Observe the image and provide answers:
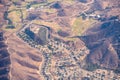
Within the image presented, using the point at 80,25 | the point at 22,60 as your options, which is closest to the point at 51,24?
the point at 80,25

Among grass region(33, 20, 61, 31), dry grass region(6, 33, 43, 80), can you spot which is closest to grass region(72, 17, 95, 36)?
grass region(33, 20, 61, 31)

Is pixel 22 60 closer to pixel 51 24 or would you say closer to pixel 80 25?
pixel 51 24

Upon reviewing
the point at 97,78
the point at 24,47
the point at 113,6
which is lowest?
the point at 97,78

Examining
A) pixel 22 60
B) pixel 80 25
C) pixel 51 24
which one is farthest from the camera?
pixel 80 25

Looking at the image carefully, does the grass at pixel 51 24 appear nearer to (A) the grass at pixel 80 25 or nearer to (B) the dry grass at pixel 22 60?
(A) the grass at pixel 80 25

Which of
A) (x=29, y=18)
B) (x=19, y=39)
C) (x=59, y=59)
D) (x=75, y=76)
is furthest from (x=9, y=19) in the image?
(x=75, y=76)

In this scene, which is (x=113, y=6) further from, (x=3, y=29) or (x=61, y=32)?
(x=3, y=29)

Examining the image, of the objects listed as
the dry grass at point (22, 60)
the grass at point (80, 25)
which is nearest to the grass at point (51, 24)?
the grass at point (80, 25)

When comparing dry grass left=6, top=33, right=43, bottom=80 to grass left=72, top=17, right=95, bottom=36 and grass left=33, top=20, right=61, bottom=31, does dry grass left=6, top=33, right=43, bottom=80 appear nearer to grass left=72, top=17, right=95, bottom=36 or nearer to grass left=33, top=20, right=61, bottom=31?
grass left=33, top=20, right=61, bottom=31
